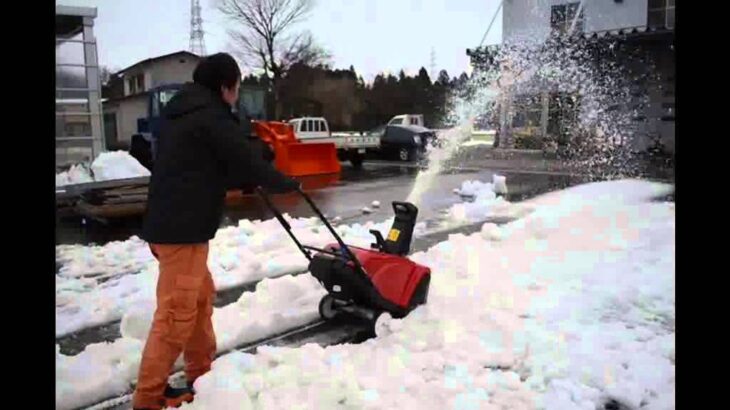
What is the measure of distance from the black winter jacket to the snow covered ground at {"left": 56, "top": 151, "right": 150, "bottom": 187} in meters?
7.52

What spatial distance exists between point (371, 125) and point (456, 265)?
2304cm

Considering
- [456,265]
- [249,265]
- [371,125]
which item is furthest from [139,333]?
[371,125]

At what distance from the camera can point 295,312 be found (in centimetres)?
426

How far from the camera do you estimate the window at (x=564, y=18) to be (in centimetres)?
1820

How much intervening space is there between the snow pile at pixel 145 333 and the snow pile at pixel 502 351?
1.59 ft

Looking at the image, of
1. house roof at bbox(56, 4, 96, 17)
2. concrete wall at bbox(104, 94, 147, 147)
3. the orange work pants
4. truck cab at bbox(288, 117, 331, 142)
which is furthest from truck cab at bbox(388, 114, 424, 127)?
the orange work pants

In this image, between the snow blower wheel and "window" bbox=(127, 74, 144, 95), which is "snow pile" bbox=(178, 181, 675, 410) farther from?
"window" bbox=(127, 74, 144, 95)

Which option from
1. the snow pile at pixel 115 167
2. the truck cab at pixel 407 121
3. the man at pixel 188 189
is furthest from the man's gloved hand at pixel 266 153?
the truck cab at pixel 407 121

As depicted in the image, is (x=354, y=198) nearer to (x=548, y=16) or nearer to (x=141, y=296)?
(x=141, y=296)

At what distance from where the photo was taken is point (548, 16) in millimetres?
18594

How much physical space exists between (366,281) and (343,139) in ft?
48.0

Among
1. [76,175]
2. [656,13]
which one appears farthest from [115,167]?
[656,13]
